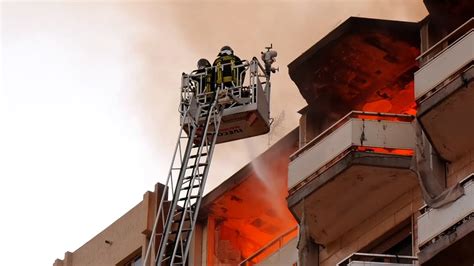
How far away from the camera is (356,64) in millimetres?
38000

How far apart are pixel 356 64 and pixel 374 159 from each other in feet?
11.1

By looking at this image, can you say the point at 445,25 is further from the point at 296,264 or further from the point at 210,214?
the point at 210,214

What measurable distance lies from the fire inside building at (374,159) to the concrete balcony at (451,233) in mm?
24

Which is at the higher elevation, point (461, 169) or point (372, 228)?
point (461, 169)

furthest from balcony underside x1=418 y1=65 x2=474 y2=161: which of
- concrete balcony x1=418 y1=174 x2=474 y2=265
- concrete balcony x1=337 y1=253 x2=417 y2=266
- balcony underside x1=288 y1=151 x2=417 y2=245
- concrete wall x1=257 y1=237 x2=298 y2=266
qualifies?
concrete wall x1=257 y1=237 x2=298 y2=266

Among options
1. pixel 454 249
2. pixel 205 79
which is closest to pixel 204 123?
pixel 205 79

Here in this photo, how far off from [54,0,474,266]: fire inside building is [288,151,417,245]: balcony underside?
2cm

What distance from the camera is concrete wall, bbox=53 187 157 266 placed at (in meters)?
44.8

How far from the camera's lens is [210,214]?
141ft

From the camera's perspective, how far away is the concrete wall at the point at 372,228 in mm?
35312

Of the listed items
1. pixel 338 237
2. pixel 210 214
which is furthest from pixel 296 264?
pixel 210 214

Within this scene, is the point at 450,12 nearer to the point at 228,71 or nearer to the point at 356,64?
the point at 356,64

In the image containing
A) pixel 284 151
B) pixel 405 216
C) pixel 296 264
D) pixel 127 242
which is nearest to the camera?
pixel 405 216

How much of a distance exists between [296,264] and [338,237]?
2025mm
